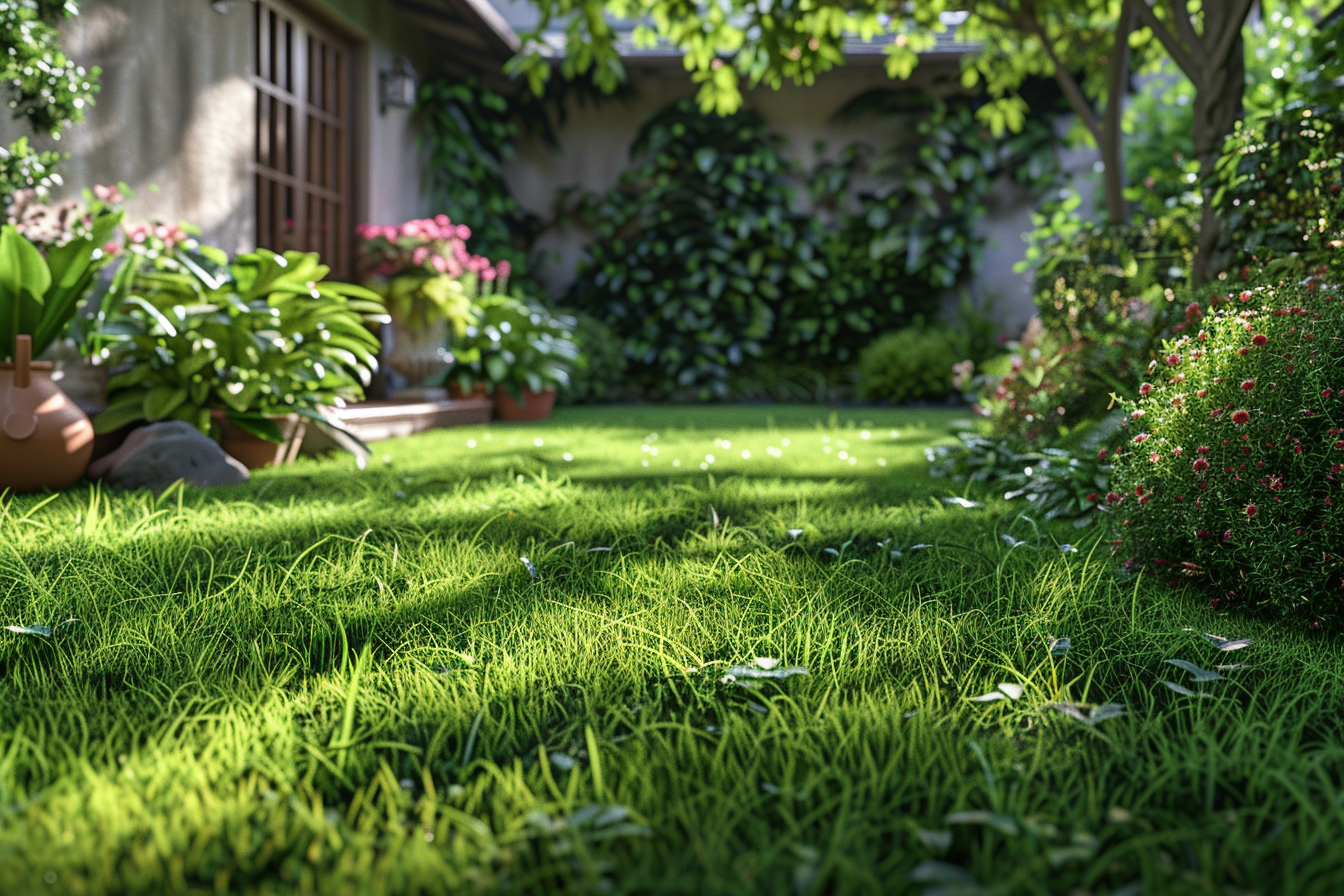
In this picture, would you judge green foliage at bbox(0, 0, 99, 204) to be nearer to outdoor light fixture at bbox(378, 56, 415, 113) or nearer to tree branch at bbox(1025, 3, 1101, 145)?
outdoor light fixture at bbox(378, 56, 415, 113)

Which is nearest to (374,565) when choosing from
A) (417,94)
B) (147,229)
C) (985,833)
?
(985,833)

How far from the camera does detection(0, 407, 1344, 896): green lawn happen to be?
2.57ft

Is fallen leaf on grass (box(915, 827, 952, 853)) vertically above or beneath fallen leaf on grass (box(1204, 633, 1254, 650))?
beneath

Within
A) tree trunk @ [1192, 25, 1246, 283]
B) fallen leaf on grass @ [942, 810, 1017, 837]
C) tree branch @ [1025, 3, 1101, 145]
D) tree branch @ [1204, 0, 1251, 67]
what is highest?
tree branch @ [1025, 3, 1101, 145]

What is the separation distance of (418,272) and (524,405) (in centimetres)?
106

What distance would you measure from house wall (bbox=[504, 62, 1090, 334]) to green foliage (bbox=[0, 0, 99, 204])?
539 centimetres

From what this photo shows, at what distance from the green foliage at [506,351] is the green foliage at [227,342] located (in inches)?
83.7

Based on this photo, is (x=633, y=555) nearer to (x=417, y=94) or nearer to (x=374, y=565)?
(x=374, y=565)

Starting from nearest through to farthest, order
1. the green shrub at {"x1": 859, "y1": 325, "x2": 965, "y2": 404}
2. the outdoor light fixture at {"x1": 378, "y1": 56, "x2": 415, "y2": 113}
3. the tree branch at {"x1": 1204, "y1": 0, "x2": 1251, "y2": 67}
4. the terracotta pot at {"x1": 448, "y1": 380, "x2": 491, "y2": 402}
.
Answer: the tree branch at {"x1": 1204, "y1": 0, "x2": 1251, "y2": 67} < the terracotta pot at {"x1": 448, "y1": 380, "x2": 491, "y2": 402} < the outdoor light fixture at {"x1": 378, "y1": 56, "x2": 415, "y2": 113} < the green shrub at {"x1": 859, "y1": 325, "x2": 965, "y2": 404}

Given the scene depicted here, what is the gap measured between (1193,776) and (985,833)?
279mm

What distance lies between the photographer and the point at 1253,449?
57.2 inches

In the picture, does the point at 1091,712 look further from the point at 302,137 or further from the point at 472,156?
the point at 472,156

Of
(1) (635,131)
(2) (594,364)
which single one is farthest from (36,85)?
(1) (635,131)

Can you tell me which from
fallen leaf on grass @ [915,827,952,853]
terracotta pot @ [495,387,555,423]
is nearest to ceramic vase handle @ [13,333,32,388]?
fallen leaf on grass @ [915,827,952,853]
